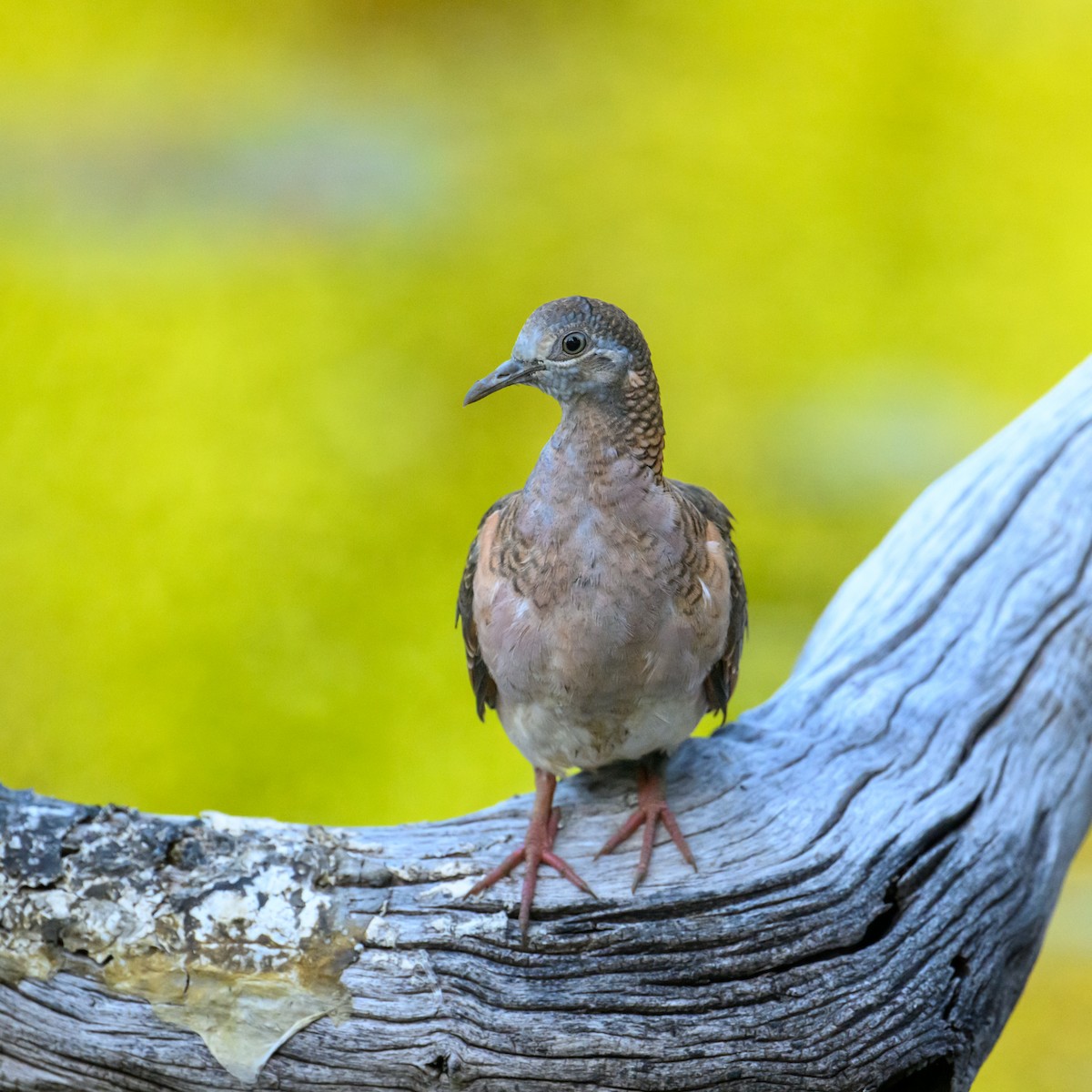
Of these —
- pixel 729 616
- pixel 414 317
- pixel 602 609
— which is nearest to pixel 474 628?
pixel 602 609

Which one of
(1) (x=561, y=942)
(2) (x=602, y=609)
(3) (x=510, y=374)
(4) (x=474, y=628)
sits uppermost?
(3) (x=510, y=374)

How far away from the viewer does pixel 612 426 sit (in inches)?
84.0

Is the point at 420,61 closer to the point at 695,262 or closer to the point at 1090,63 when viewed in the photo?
the point at 695,262

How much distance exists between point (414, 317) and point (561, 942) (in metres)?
3.07

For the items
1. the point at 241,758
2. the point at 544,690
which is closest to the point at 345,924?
the point at 544,690

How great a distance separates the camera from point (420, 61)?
193 inches

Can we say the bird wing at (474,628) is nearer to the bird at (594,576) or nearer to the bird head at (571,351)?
the bird at (594,576)

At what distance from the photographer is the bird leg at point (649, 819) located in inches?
95.5

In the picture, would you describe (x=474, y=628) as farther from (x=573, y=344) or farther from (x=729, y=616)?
(x=573, y=344)

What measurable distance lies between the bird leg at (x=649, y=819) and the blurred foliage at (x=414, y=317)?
2113 mm

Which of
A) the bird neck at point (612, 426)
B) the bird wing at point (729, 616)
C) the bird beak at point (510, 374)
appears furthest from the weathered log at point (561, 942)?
the bird beak at point (510, 374)

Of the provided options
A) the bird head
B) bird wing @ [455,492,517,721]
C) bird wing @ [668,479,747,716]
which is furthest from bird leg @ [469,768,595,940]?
the bird head

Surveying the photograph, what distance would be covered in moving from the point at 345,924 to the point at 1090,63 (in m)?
4.55

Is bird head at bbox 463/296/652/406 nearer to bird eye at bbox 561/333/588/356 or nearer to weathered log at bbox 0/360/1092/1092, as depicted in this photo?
bird eye at bbox 561/333/588/356
